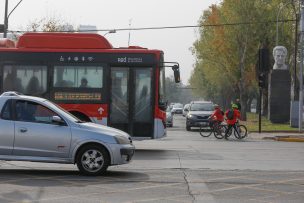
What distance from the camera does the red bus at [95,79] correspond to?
65.0 ft

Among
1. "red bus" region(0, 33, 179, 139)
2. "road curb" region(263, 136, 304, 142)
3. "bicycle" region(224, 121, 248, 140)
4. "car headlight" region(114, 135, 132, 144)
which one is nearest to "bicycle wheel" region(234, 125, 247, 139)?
"bicycle" region(224, 121, 248, 140)

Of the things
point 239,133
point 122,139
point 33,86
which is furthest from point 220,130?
point 122,139

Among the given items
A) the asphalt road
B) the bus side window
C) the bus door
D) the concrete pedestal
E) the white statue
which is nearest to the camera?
the asphalt road

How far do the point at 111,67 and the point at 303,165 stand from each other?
713 centimetres

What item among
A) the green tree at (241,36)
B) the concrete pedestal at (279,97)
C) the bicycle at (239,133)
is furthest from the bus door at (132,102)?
the green tree at (241,36)

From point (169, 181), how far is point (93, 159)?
1810 mm

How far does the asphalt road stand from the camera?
1044cm

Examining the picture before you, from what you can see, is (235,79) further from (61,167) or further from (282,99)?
(61,167)

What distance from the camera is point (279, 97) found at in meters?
41.7

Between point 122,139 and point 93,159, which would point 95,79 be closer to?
point 122,139

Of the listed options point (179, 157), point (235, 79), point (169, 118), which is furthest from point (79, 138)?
point (235, 79)

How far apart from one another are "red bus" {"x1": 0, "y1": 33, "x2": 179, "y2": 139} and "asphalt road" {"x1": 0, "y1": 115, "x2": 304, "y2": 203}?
1963 millimetres

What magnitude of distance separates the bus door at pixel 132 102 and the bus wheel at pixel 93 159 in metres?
6.54

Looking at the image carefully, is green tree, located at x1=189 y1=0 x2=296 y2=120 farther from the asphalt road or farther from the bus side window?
the asphalt road
